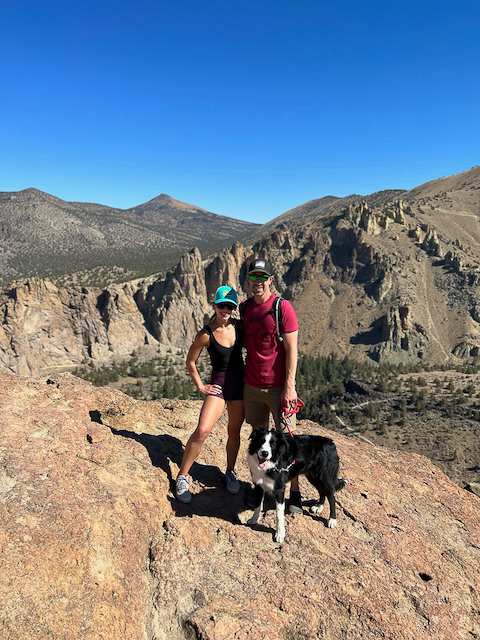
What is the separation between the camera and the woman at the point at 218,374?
5645mm

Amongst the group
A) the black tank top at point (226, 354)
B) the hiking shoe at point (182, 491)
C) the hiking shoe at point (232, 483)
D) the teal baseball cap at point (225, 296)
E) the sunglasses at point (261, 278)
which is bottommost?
the hiking shoe at point (232, 483)

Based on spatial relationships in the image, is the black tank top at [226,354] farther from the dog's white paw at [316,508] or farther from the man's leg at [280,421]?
the dog's white paw at [316,508]

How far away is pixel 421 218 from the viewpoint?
142250mm

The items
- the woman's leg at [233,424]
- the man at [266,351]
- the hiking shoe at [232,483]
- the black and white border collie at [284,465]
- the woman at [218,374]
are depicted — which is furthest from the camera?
the hiking shoe at [232,483]

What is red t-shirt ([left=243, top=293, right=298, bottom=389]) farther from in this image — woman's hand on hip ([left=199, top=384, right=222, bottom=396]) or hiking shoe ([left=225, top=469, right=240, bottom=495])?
hiking shoe ([left=225, top=469, right=240, bottom=495])

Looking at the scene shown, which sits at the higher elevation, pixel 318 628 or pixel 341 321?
pixel 318 628

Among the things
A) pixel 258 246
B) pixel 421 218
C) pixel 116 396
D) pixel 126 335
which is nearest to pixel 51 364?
pixel 126 335

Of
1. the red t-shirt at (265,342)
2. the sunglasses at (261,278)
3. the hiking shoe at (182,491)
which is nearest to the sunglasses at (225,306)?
the red t-shirt at (265,342)

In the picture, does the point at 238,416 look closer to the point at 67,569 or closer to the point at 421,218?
the point at 67,569

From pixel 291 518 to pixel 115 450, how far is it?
3.10 meters

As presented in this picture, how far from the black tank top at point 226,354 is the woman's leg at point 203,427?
530 mm

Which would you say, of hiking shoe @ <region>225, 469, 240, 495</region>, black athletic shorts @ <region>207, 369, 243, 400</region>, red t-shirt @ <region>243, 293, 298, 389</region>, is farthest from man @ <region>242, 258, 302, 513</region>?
hiking shoe @ <region>225, 469, 240, 495</region>

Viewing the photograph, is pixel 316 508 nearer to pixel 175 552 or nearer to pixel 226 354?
pixel 175 552

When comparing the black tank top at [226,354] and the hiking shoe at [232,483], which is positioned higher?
the black tank top at [226,354]
